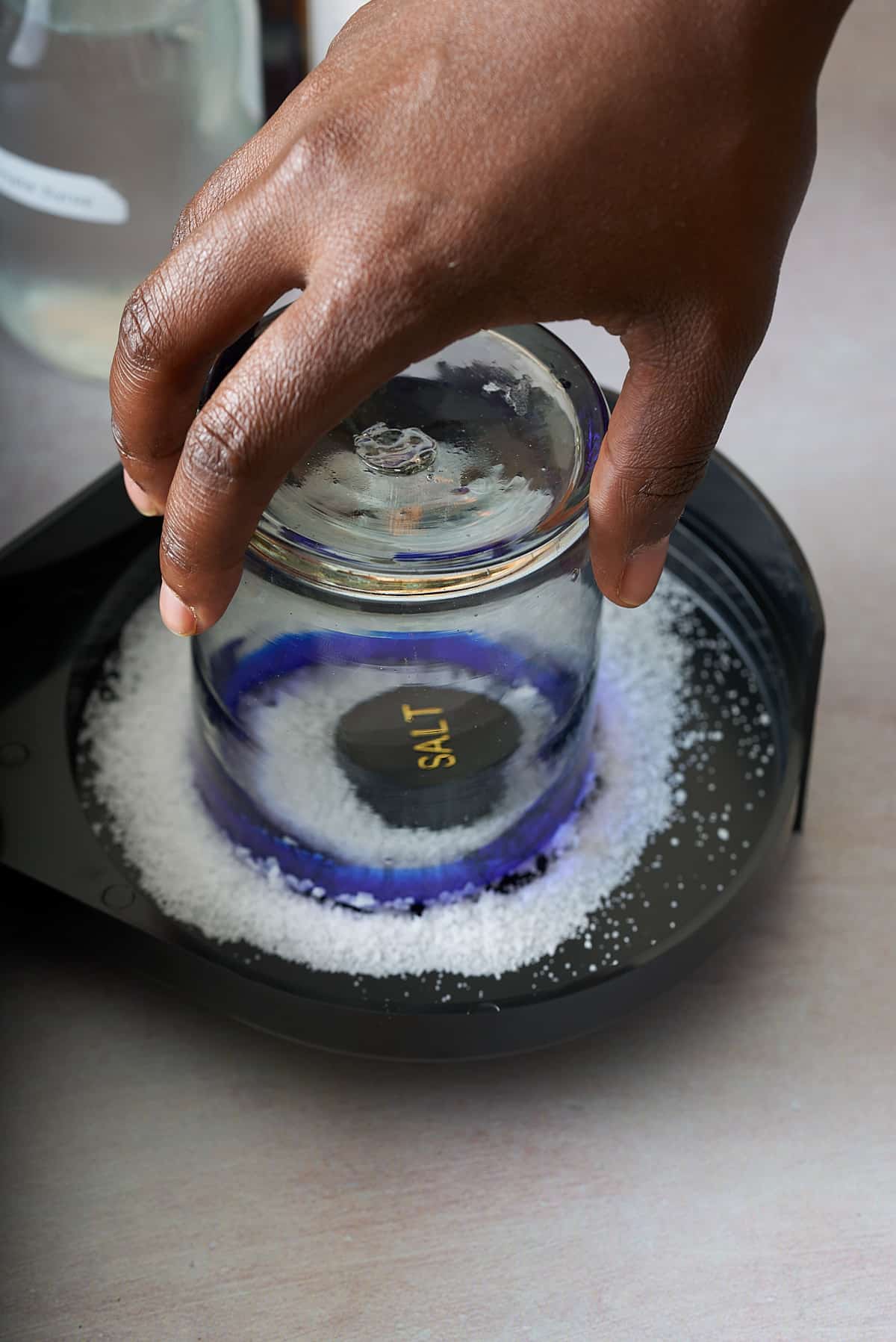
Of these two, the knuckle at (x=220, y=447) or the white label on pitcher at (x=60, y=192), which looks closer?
the knuckle at (x=220, y=447)

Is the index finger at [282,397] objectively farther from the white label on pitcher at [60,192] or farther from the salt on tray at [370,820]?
the white label on pitcher at [60,192]

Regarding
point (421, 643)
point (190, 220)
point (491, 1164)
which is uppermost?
point (190, 220)

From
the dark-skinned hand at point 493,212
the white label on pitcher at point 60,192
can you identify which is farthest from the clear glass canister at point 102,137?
the dark-skinned hand at point 493,212

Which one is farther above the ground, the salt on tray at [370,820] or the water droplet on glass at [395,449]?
the water droplet on glass at [395,449]

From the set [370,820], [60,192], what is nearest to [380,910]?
[370,820]

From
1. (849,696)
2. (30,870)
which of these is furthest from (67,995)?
(849,696)

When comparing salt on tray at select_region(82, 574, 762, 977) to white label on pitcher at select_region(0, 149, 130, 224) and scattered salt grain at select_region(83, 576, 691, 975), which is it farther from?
white label on pitcher at select_region(0, 149, 130, 224)

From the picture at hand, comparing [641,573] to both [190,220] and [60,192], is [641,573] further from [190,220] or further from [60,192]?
[60,192]
